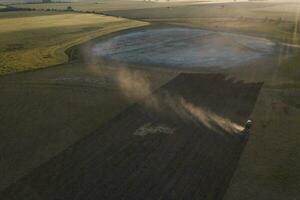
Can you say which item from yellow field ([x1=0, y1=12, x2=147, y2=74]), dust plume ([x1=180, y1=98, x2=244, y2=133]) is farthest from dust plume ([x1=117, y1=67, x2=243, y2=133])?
yellow field ([x1=0, y1=12, x2=147, y2=74])

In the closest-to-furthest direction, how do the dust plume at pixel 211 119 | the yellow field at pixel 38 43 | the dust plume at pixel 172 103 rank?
the dust plume at pixel 211 119 < the dust plume at pixel 172 103 < the yellow field at pixel 38 43

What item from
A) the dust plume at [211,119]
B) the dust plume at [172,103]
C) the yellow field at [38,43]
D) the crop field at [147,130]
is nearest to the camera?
the crop field at [147,130]

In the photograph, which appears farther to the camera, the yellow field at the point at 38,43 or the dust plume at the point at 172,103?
the yellow field at the point at 38,43

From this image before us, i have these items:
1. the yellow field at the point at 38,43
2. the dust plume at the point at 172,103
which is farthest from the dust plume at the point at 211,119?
the yellow field at the point at 38,43

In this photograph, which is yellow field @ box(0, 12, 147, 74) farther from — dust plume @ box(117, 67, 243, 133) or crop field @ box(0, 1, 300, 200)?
dust plume @ box(117, 67, 243, 133)

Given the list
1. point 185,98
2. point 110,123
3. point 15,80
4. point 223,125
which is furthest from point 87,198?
point 15,80

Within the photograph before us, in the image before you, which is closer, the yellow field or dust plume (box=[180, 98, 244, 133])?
dust plume (box=[180, 98, 244, 133])

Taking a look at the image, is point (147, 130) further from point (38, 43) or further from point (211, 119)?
point (38, 43)

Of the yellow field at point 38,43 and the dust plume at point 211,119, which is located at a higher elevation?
the yellow field at point 38,43

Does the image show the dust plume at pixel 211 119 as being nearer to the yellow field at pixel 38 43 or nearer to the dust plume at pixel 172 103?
the dust plume at pixel 172 103

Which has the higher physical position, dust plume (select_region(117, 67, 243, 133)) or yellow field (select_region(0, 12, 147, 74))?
yellow field (select_region(0, 12, 147, 74))

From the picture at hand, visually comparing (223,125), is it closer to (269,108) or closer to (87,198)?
(269,108)
